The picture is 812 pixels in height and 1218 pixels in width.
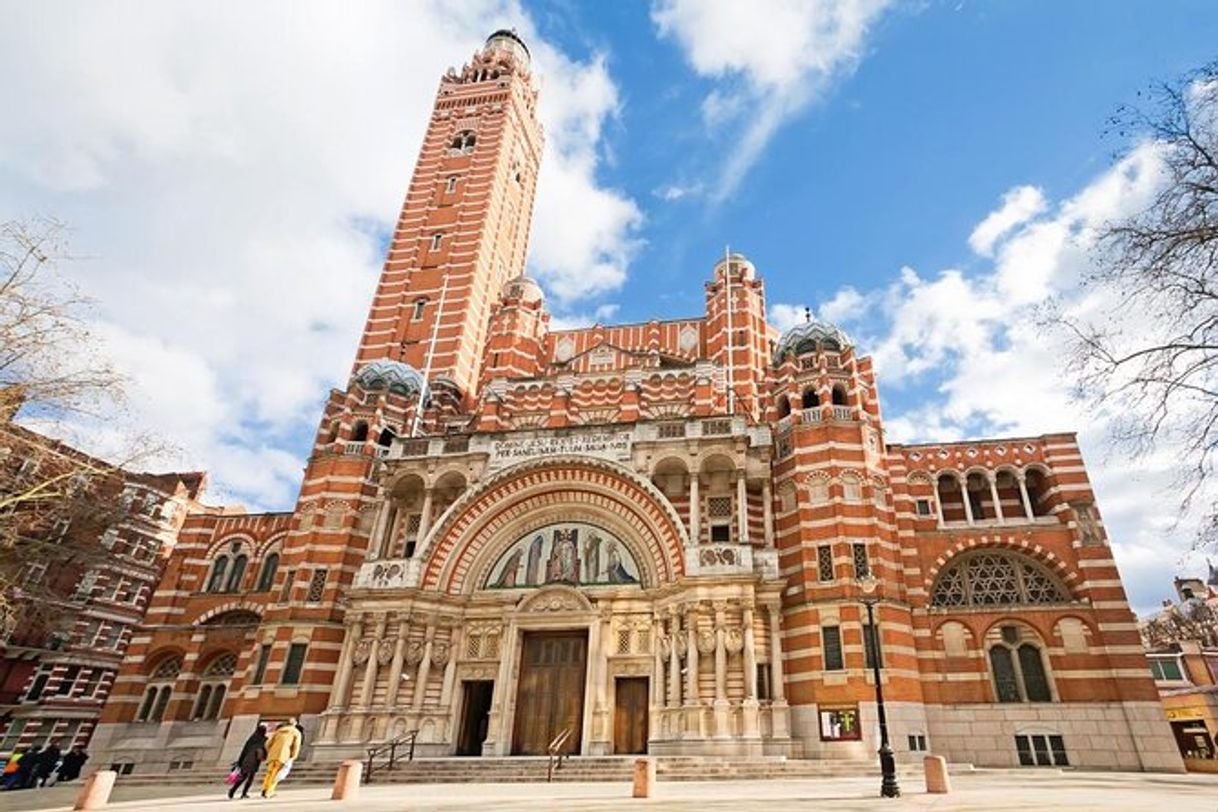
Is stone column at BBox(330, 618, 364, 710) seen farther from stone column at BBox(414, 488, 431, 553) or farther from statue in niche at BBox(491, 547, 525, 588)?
statue in niche at BBox(491, 547, 525, 588)

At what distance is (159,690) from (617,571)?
20.9 m

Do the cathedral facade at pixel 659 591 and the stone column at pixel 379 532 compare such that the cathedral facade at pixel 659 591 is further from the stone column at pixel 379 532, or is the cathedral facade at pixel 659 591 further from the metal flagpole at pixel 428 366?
the metal flagpole at pixel 428 366

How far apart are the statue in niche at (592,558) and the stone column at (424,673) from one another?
18.7 feet

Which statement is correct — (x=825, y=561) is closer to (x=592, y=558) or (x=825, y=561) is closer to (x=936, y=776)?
(x=592, y=558)

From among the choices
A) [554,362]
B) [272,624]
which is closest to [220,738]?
[272,624]

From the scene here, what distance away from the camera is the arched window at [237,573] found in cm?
2997

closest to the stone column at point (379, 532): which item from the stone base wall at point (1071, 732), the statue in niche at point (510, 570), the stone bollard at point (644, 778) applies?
the statue in niche at point (510, 570)

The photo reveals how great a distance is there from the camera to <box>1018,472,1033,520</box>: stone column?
24825 millimetres

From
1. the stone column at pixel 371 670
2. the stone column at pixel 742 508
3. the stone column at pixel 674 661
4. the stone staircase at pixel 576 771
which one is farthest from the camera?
the stone column at pixel 742 508

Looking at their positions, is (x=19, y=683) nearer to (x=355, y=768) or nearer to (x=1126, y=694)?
(x=355, y=768)

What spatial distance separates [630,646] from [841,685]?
22.2 ft

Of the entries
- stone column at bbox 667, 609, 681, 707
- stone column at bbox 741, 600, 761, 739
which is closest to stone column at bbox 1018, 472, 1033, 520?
stone column at bbox 741, 600, 761, 739

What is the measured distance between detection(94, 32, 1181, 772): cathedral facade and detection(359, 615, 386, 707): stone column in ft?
0.41

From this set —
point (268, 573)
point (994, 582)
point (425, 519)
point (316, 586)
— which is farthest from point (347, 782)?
point (994, 582)
